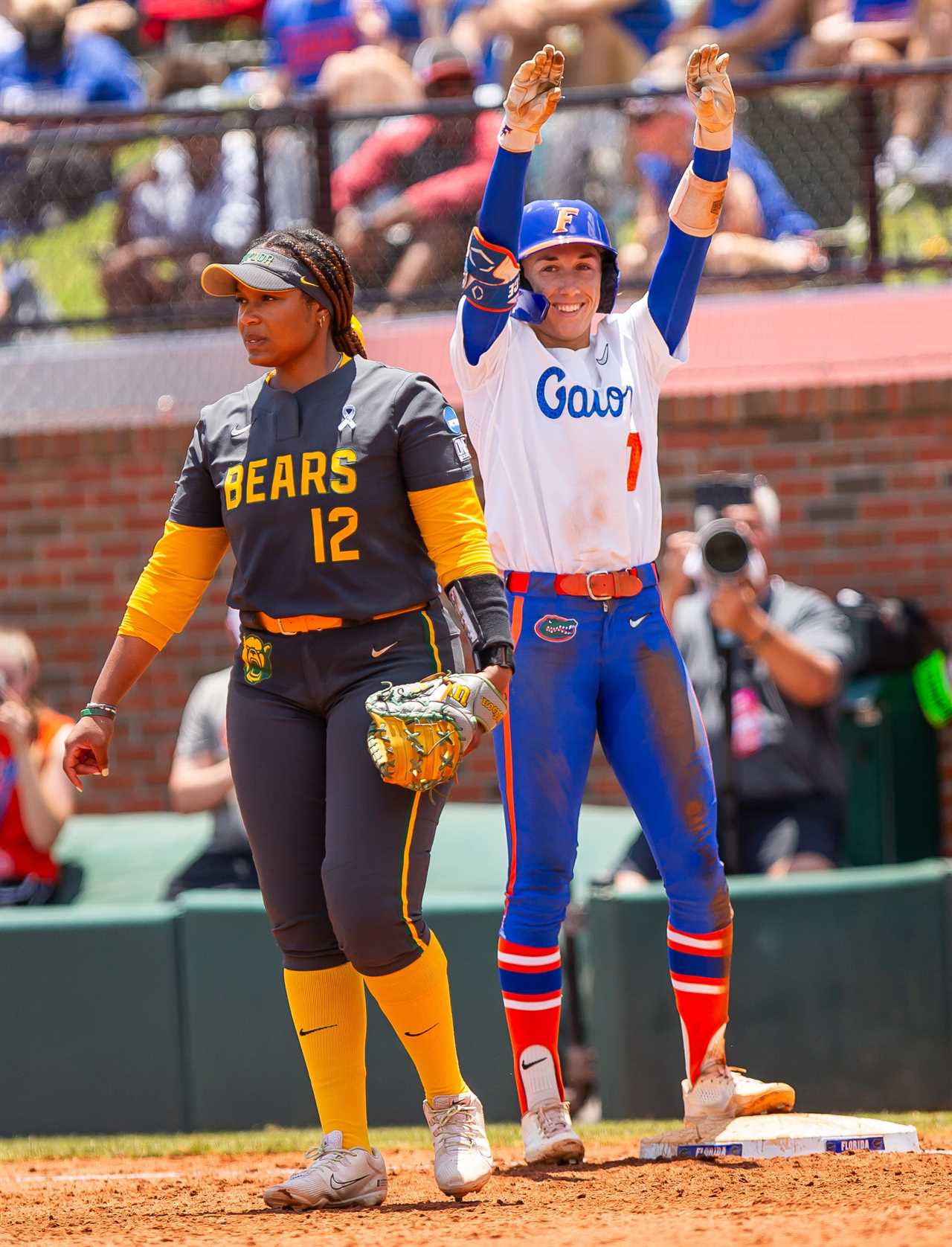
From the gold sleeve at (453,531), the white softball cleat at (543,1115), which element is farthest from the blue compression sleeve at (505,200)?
the white softball cleat at (543,1115)

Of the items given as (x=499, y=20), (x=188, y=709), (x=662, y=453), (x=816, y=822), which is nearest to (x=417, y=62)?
(x=499, y=20)

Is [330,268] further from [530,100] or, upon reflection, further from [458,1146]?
[458,1146]

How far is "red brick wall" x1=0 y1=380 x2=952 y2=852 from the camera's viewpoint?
8.51 meters

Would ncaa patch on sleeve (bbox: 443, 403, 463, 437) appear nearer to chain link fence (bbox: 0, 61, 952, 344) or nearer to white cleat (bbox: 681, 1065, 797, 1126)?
white cleat (bbox: 681, 1065, 797, 1126)

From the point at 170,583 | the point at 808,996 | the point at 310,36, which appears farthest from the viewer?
the point at 310,36

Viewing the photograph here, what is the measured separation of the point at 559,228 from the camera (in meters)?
4.97

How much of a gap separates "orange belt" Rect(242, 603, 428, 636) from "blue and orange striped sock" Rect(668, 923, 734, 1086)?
1204 millimetres

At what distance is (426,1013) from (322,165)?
5.46 metres

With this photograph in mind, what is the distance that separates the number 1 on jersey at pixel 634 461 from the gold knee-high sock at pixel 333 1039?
4.56 ft

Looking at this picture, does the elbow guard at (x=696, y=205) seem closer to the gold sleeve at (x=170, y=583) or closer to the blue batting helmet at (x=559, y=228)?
the blue batting helmet at (x=559, y=228)

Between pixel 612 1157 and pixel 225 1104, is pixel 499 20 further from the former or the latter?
pixel 612 1157

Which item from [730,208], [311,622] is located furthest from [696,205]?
[730,208]

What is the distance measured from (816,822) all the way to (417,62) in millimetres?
5601

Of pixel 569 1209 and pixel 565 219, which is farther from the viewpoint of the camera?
pixel 565 219
